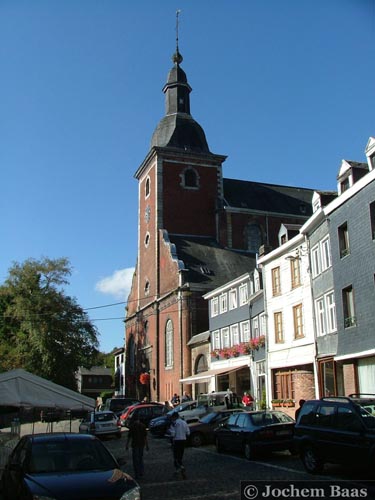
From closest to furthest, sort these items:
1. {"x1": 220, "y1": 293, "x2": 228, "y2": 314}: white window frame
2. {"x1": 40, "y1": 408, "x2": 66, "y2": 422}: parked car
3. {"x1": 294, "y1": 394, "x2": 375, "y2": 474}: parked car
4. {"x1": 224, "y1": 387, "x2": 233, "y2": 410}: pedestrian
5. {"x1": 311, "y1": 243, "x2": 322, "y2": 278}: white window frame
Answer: {"x1": 294, "y1": 394, "x2": 375, "y2": 474}: parked car → {"x1": 40, "y1": 408, "x2": 66, "y2": 422}: parked car → {"x1": 311, "y1": 243, "x2": 322, "y2": 278}: white window frame → {"x1": 224, "y1": 387, "x2": 233, "y2": 410}: pedestrian → {"x1": 220, "y1": 293, "x2": 228, "y2": 314}: white window frame

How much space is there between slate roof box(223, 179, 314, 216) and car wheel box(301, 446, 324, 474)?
4177cm

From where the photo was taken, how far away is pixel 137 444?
14.2 metres

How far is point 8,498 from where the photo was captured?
28.2 ft

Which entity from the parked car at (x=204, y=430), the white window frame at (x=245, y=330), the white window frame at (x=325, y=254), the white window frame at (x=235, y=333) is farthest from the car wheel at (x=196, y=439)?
the white window frame at (x=235, y=333)

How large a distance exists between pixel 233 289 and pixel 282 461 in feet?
72.8

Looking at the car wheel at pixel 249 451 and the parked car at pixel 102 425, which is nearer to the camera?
the car wheel at pixel 249 451

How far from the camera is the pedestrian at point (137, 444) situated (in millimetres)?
13820

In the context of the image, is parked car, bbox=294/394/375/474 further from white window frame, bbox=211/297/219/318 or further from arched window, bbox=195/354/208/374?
arched window, bbox=195/354/208/374

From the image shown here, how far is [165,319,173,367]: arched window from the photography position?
46.2 metres

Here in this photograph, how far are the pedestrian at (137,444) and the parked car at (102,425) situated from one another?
1158 centimetres

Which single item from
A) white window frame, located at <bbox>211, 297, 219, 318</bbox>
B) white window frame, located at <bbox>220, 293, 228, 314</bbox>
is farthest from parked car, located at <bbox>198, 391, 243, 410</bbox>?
white window frame, located at <bbox>211, 297, 219, 318</bbox>

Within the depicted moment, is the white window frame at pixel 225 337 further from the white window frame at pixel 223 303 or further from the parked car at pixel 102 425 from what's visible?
the parked car at pixel 102 425

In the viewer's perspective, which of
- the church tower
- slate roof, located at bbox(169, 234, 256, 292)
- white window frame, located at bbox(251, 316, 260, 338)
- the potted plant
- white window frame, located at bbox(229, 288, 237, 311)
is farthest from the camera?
the church tower

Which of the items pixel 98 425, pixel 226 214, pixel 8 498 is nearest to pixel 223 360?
pixel 98 425
